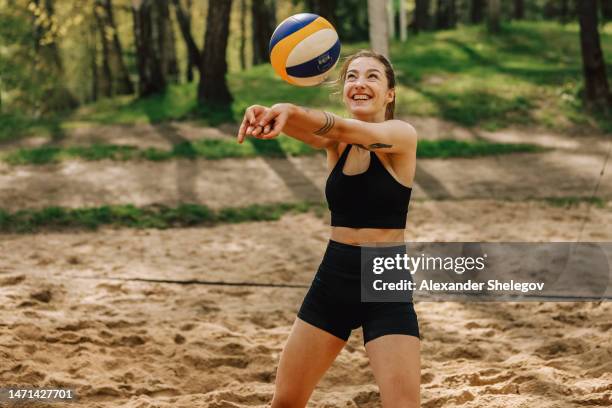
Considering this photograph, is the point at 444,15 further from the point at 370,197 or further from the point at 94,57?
the point at 370,197

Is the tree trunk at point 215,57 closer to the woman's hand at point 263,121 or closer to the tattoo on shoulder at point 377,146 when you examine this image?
the tattoo on shoulder at point 377,146

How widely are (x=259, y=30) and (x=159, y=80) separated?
8045mm

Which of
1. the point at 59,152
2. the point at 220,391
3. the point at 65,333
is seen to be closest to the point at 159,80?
the point at 59,152

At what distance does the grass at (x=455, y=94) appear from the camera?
14.4 m

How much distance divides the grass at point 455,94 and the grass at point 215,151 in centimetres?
154

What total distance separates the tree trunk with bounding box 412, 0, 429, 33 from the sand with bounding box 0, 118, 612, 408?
669 inches

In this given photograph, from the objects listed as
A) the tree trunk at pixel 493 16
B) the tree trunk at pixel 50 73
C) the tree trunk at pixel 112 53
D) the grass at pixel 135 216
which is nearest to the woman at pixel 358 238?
the grass at pixel 135 216

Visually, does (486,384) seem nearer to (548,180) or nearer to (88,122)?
(548,180)

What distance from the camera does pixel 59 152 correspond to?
12.0m

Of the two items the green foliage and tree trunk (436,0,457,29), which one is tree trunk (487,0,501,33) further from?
tree trunk (436,0,457,29)

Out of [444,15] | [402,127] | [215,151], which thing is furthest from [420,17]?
[402,127]

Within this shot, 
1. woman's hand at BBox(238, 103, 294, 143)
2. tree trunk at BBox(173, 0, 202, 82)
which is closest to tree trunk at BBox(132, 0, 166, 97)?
tree trunk at BBox(173, 0, 202, 82)

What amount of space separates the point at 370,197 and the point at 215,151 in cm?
919

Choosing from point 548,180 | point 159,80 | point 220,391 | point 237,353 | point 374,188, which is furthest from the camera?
point 159,80
